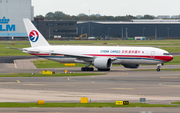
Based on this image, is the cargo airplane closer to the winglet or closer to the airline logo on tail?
the winglet

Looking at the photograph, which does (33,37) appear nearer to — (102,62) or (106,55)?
(106,55)

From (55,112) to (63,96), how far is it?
8.11 m

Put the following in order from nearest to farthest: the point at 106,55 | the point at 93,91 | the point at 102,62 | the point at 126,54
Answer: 1. the point at 93,91
2. the point at 102,62
3. the point at 126,54
4. the point at 106,55

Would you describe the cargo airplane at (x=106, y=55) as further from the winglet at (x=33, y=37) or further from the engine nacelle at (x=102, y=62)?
the winglet at (x=33, y=37)

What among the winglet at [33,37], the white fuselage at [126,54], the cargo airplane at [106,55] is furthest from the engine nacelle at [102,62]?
the winglet at [33,37]

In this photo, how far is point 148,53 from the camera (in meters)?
54.2

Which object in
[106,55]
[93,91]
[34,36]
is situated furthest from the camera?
[34,36]

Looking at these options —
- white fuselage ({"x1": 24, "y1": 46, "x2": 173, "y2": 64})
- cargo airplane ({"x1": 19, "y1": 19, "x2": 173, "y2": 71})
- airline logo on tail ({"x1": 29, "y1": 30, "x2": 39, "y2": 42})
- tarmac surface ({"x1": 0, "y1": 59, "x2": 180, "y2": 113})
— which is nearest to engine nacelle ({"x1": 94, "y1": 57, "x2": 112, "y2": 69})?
cargo airplane ({"x1": 19, "y1": 19, "x2": 173, "y2": 71})

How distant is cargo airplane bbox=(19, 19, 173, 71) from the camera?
54125 mm

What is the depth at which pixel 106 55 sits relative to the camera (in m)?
55.3

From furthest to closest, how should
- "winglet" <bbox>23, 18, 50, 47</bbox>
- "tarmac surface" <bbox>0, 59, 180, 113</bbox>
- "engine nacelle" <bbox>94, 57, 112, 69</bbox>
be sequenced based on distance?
1. "winglet" <bbox>23, 18, 50, 47</bbox>
2. "engine nacelle" <bbox>94, 57, 112, 69</bbox>
3. "tarmac surface" <bbox>0, 59, 180, 113</bbox>

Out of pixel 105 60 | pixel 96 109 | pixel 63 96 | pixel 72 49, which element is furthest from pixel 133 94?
pixel 72 49

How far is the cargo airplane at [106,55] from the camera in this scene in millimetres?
54125

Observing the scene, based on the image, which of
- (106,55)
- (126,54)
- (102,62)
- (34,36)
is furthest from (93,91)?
(34,36)
